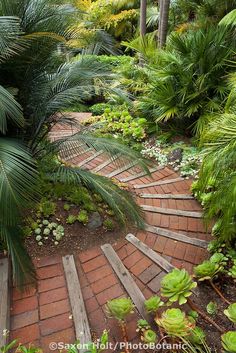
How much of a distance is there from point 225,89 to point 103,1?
271 inches

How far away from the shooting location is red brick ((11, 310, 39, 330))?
5.64ft

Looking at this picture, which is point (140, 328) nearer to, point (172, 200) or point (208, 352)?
point (208, 352)

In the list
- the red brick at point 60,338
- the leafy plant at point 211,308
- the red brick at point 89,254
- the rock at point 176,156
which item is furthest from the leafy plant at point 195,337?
the rock at point 176,156

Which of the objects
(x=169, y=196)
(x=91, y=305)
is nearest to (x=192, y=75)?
(x=169, y=196)

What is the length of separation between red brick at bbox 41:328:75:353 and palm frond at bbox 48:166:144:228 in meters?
0.94

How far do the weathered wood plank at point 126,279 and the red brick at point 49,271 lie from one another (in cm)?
36

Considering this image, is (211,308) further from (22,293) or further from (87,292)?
(22,293)

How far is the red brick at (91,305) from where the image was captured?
182 centimetres

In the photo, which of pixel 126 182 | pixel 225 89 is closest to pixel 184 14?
pixel 225 89

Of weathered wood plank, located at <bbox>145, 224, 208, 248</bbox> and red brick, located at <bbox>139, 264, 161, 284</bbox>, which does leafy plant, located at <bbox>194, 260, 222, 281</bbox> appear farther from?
weathered wood plank, located at <bbox>145, 224, 208, 248</bbox>

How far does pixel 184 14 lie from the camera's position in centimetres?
689

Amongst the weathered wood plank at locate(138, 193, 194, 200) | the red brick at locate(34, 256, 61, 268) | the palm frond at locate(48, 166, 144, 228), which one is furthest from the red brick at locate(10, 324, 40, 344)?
the weathered wood plank at locate(138, 193, 194, 200)

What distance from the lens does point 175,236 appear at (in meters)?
2.46

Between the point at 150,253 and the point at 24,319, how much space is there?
98 centimetres
